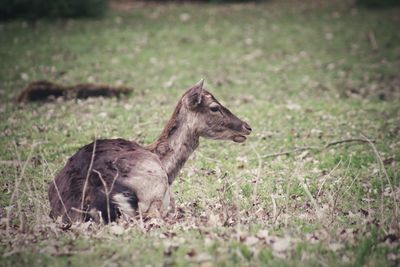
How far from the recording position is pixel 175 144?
8039mm

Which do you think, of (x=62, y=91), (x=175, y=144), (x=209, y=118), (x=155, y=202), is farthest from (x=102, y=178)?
(x=62, y=91)

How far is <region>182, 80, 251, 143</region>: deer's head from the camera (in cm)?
808

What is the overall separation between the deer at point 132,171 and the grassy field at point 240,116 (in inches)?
11.0

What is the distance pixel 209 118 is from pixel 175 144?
0.65m

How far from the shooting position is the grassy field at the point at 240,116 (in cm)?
599

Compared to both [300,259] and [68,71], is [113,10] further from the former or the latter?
[300,259]

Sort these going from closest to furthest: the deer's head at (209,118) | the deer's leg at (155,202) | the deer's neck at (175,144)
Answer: the deer's leg at (155,202) < the deer's neck at (175,144) < the deer's head at (209,118)

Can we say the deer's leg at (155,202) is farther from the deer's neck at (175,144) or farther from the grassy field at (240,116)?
the deer's neck at (175,144)

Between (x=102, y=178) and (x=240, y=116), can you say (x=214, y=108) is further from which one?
(x=240, y=116)

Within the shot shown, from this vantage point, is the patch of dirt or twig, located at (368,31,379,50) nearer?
the patch of dirt

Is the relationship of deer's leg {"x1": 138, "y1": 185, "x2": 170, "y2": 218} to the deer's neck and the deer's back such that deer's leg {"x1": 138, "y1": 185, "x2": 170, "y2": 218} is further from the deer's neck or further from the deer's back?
the deer's neck

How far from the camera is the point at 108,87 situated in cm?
1566

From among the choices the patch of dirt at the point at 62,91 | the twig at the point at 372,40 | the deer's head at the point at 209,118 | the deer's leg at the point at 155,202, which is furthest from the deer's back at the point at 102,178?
the twig at the point at 372,40

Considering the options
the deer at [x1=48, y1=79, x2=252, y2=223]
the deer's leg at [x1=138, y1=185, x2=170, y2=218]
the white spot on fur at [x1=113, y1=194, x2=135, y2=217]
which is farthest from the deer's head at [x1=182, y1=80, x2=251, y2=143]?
the white spot on fur at [x1=113, y1=194, x2=135, y2=217]
